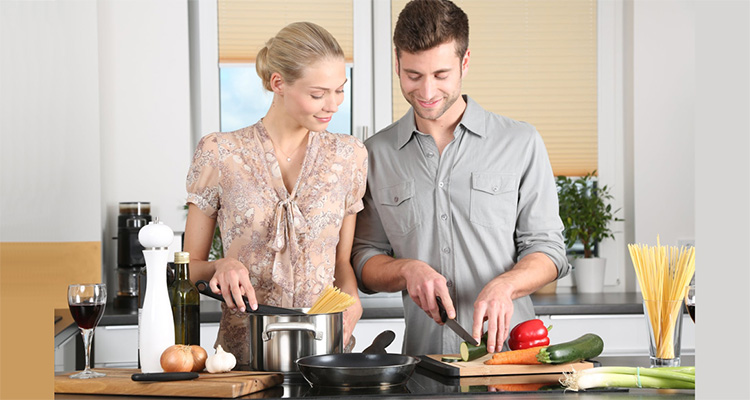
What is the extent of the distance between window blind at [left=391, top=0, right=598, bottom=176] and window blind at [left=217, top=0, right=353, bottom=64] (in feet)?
1.55

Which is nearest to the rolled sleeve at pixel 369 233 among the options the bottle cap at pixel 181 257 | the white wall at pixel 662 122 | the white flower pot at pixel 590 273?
the bottle cap at pixel 181 257

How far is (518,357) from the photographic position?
1504mm

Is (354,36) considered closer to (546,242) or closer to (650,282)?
(546,242)

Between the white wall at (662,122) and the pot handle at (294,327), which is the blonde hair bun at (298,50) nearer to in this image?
the pot handle at (294,327)

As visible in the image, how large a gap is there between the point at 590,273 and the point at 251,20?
2.08 meters

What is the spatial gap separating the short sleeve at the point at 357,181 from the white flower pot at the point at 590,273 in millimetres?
2135

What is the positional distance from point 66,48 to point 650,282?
7.79 feet

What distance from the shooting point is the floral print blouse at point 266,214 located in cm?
178

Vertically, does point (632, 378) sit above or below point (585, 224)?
below

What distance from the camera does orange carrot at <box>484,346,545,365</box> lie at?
1500mm

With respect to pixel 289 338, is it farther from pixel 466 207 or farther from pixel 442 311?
pixel 466 207
